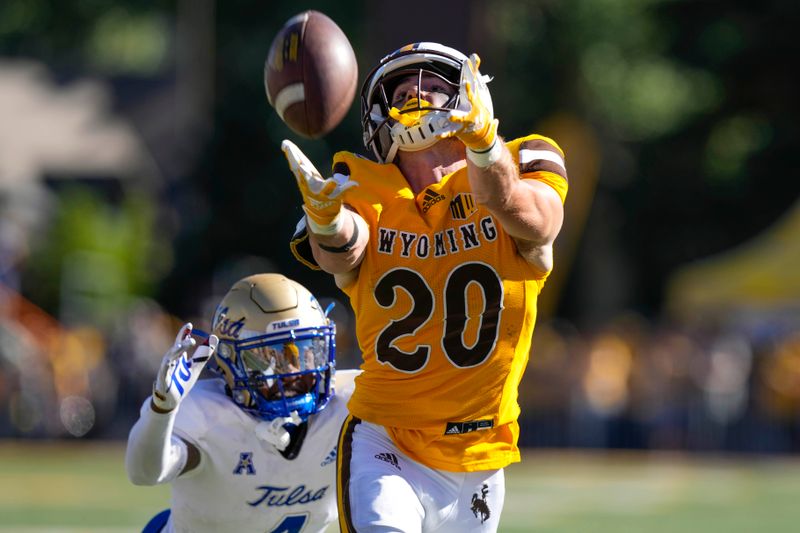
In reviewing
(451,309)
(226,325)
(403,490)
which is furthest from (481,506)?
(226,325)

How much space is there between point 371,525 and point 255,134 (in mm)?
20155

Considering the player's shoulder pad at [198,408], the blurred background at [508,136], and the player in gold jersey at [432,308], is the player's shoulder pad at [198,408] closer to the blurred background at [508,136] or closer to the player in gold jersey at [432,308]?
the player in gold jersey at [432,308]

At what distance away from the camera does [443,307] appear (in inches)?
169

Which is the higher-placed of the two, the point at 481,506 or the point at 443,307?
the point at 443,307

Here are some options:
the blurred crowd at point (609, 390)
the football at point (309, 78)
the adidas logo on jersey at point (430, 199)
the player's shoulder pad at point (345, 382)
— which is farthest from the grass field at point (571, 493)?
the adidas logo on jersey at point (430, 199)

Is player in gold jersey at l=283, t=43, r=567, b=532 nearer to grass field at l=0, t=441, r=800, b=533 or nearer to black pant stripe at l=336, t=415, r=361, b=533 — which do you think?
black pant stripe at l=336, t=415, r=361, b=533

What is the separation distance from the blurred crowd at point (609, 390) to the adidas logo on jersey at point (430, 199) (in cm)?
1087

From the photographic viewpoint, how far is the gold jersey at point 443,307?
4.27 metres

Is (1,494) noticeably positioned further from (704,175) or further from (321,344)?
(704,175)

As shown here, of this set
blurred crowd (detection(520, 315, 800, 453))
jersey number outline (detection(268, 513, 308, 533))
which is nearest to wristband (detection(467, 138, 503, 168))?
jersey number outline (detection(268, 513, 308, 533))

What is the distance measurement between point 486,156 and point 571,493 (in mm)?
8120

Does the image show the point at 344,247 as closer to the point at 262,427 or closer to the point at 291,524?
the point at 262,427

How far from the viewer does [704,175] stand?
2642 cm

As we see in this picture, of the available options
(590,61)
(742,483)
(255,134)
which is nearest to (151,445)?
(742,483)
